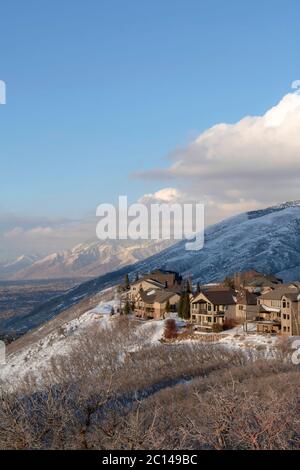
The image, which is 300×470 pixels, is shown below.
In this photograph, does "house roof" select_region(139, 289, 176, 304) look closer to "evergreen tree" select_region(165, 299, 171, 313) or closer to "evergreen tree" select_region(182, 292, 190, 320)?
"evergreen tree" select_region(165, 299, 171, 313)

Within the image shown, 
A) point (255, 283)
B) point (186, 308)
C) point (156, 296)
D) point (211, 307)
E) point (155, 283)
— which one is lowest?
point (186, 308)

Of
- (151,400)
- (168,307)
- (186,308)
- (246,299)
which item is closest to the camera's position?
(151,400)

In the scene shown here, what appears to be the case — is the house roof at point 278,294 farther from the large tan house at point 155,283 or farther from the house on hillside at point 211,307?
the large tan house at point 155,283

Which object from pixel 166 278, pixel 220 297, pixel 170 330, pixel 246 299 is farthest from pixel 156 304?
pixel 166 278

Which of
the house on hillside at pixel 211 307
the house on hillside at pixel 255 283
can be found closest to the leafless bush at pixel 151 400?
the house on hillside at pixel 211 307

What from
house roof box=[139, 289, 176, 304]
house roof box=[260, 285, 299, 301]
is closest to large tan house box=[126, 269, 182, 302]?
house roof box=[139, 289, 176, 304]

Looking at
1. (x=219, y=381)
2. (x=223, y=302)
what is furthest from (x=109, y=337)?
(x=219, y=381)

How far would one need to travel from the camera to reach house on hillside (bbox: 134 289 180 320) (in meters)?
92.4

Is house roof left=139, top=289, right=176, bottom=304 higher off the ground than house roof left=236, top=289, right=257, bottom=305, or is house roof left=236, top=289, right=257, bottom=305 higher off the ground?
house roof left=236, top=289, right=257, bottom=305

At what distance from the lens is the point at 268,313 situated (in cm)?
7675

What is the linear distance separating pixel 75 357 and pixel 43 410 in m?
51.9

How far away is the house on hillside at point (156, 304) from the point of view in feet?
303

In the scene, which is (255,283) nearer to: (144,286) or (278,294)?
(278,294)

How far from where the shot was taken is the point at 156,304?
3688 inches
